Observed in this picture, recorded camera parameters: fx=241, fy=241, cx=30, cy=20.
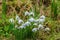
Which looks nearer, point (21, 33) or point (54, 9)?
point (21, 33)

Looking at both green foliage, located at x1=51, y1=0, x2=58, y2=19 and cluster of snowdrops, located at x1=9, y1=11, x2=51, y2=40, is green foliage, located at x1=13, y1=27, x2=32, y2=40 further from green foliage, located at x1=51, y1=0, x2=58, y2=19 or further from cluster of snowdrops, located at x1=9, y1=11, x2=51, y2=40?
green foliage, located at x1=51, y1=0, x2=58, y2=19

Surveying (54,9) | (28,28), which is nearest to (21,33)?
(28,28)

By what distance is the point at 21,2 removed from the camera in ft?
11.8

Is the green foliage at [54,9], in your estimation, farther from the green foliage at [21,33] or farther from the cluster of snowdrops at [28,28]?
the green foliage at [21,33]

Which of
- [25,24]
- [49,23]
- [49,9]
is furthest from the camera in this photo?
[49,9]

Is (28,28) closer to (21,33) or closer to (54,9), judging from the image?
(21,33)

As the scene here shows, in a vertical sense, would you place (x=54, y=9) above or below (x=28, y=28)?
above

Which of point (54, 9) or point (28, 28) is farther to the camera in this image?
point (54, 9)

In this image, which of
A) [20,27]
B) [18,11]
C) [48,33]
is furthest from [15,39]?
[18,11]

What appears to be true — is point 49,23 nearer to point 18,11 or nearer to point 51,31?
point 51,31

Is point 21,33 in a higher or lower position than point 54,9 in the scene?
lower

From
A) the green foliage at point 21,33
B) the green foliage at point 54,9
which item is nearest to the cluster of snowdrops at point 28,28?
the green foliage at point 21,33

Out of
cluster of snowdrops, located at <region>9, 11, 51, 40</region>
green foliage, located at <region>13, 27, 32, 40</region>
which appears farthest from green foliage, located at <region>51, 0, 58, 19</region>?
green foliage, located at <region>13, 27, 32, 40</region>

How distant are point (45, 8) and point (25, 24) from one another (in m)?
0.82
